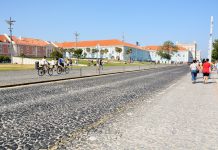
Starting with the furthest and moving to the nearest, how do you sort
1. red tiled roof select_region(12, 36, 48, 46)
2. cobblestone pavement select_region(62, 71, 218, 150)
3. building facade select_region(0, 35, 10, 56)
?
1. red tiled roof select_region(12, 36, 48, 46)
2. building facade select_region(0, 35, 10, 56)
3. cobblestone pavement select_region(62, 71, 218, 150)

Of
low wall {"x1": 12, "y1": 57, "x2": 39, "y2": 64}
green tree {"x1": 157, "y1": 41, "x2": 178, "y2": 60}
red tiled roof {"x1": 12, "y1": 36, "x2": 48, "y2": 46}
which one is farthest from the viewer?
green tree {"x1": 157, "y1": 41, "x2": 178, "y2": 60}

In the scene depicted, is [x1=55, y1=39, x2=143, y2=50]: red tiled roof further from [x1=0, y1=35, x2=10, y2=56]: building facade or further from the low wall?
the low wall

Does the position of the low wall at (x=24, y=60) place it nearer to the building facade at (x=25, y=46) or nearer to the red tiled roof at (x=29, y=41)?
the building facade at (x=25, y=46)

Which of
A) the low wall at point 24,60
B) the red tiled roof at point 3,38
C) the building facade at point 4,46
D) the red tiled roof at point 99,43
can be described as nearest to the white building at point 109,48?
the red tiled roof at point 99,43

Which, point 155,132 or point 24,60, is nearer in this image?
point 155,132

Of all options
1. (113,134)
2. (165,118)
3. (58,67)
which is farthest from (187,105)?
(58,67)

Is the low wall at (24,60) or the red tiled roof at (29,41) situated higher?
the red tiled roof at (29,41)

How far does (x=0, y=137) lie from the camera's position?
18.4 ft

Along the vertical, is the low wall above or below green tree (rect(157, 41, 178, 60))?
below

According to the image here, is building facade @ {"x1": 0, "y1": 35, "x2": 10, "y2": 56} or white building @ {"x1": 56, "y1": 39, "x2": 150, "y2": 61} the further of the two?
white building @ {"x1": 56, "y1": 39, "x2": 150, "y2": 61}

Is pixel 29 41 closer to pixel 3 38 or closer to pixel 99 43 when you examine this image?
pixel 3 38

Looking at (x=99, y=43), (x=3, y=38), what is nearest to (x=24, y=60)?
(x=3, y=38)

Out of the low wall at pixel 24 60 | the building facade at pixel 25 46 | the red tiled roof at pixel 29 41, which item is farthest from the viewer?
the red tiled roof at pixel 29 41

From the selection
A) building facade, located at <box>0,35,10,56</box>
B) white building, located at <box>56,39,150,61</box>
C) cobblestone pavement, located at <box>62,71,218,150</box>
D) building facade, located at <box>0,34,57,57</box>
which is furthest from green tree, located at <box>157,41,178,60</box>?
cobblestone pavement, located at <box>62,71,218,150</box>
